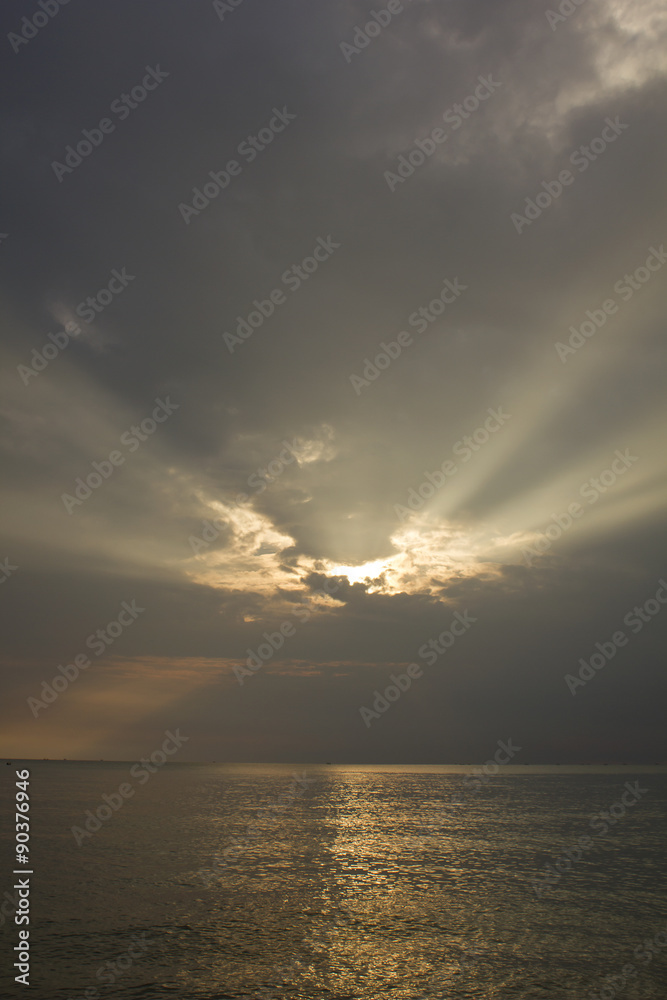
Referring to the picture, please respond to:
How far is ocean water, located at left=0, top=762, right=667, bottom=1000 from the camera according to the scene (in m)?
24.4

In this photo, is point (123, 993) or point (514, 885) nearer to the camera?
point (123, 993)

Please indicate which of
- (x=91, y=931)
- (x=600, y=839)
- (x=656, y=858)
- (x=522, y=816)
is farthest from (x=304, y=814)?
(x=91, y=931)

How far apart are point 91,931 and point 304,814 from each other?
236 feet

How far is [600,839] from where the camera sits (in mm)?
72500

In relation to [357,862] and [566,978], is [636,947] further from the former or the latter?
[357,862]

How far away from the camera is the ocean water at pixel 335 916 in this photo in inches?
961

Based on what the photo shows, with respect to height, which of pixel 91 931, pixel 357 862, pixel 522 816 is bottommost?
pixel 522 816

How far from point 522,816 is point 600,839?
102 feet

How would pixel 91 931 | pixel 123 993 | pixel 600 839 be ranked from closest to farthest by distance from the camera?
pixel 123 993 → pixel 91 931 → pixel 600 839

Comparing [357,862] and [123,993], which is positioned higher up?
[123,993]

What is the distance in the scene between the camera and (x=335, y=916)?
34094 millimetres

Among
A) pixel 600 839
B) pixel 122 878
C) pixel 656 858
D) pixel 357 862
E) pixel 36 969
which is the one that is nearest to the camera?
pixel 36 969

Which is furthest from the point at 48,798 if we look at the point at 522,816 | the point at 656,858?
the point at 656,858

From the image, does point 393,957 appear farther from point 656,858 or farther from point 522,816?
point 522,816
